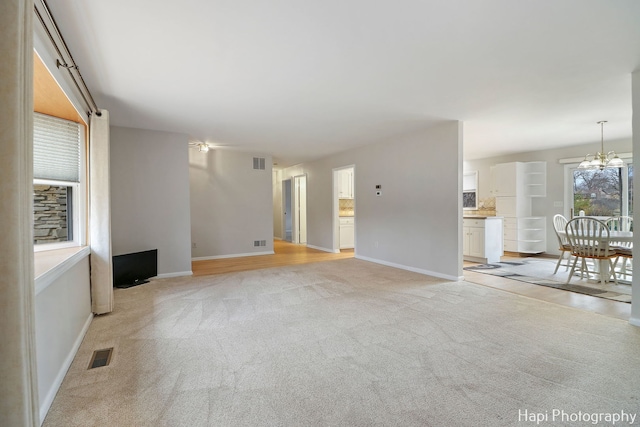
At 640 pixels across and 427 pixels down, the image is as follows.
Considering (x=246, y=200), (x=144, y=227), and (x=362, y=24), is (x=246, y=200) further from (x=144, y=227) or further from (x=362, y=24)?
(x=362, y=24)

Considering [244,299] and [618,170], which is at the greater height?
[618,170]

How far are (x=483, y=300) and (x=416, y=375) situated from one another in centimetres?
211

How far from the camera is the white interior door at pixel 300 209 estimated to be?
9.27m

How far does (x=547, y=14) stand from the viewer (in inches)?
81.0

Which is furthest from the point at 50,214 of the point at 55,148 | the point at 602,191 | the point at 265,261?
the point at 602,191

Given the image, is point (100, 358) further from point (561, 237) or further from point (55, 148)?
point (561, 237)

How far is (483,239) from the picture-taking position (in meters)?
6.08

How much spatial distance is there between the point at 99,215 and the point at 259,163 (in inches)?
171

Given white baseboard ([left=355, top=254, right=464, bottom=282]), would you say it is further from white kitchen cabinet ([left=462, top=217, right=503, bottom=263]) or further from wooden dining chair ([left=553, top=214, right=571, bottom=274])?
wooden dining chair ([left=553, top=214, right=571, bottom=274])

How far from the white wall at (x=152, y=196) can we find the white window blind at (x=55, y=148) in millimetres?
1694

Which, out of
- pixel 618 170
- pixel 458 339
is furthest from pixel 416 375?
pixel 618 170

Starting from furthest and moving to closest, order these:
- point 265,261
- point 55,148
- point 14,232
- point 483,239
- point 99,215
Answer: point 265,261
point 483,239
point 99,215
point 55,148
point 14,232

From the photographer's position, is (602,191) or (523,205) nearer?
(602,191)

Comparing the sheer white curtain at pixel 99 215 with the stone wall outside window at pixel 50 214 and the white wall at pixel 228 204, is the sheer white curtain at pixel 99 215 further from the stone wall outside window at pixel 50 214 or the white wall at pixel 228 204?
the white wall at pixel 228 204
